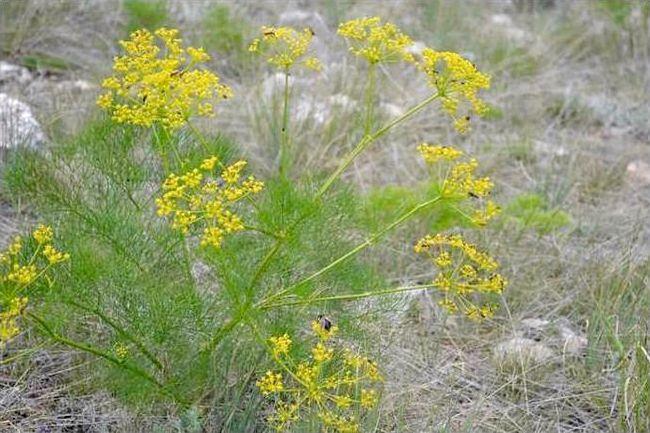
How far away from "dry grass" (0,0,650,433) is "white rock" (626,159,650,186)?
0.10 feet

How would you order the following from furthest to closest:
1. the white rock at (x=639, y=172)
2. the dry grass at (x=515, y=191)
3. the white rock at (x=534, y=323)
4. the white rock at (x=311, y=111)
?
the white rock at (x=639, y=172), the white rock at (x=311, y=111), the white rock at (x=534, y=323), the dry grass at (x=515, y=191)

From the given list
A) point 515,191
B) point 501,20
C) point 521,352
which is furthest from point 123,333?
point 501,20

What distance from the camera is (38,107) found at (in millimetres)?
3697

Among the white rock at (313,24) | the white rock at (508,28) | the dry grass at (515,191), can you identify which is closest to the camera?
the dry grass at (515,191)

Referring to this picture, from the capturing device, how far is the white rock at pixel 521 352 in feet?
8.51

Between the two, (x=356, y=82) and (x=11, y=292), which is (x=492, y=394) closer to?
(x=11, y=292)

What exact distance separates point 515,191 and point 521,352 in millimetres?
1380

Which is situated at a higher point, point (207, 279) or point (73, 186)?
point (73, 186)

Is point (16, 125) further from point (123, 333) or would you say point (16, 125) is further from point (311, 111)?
point (123, 333)

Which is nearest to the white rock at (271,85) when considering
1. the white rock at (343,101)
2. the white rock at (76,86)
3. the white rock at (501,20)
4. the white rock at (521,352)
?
the white rock at (343,101)

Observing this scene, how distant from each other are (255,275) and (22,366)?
0.83m

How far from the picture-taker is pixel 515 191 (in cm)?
386

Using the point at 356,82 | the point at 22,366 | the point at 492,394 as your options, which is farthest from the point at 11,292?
the point at 356,82

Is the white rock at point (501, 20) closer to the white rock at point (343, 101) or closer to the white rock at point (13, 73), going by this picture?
the white rock at point (343, 101)
